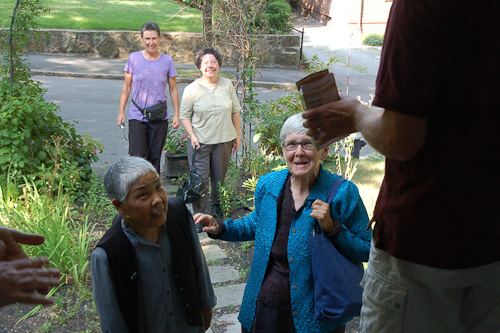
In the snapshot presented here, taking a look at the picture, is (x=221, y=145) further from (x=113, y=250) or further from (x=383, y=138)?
(x=383, y=138)

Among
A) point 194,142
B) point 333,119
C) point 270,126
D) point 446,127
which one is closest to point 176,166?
point 270,126

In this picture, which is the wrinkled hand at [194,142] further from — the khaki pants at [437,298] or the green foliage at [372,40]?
the green foliage at [372,40]

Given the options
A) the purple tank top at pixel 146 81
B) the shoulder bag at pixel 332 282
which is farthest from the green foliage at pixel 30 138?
the shoulder bag at pixel 332 282

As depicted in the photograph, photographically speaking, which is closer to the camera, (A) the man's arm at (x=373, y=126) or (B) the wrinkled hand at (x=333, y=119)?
(A) the man's arm at (x=373, y=126)

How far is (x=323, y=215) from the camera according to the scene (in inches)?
98.8

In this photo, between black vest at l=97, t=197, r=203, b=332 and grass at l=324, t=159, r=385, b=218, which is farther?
grass at l=324, t=159, r=385, b=218

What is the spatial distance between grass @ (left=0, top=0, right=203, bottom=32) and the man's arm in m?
16.1

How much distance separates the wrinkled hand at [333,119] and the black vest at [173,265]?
1.12 metres

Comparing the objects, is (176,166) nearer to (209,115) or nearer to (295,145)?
(209,115)

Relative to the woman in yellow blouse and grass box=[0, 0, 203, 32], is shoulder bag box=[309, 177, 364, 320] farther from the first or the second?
grass box=[0, 0, 203, 32]

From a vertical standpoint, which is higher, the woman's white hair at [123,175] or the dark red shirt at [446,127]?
the dark red shirt at [446,127]

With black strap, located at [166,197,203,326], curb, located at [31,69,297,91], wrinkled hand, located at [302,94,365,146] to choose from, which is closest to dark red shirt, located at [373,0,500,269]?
wrinkled hand, located at [302,94,365,146]

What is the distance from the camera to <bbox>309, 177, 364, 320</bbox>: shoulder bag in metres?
2.45

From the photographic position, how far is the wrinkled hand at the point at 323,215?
2510mm
